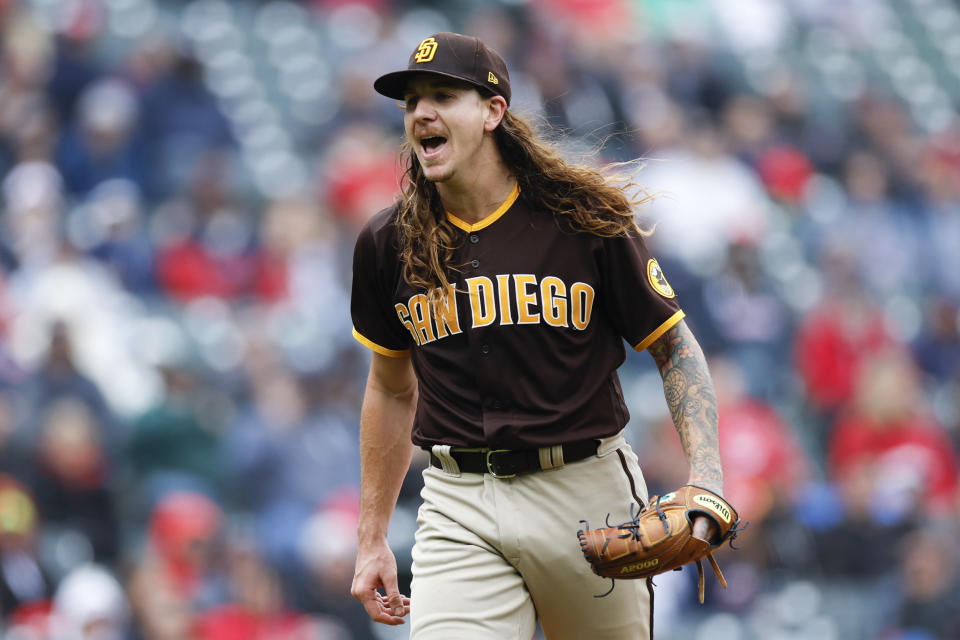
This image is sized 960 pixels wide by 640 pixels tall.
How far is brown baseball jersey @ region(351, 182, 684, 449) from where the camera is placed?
3369 millimetres

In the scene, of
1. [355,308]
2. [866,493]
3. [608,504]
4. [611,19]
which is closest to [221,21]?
[611,19]

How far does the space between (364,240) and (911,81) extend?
32.8 feet

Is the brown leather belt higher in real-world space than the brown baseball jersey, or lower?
lower

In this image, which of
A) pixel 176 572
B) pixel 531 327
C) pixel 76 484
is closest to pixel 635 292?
pixel 531 327

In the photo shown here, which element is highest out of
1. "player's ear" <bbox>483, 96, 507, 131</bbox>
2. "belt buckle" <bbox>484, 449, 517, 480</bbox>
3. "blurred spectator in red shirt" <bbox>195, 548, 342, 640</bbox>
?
"player's ear" <bbox>483, 96, 507, 131</bbox>

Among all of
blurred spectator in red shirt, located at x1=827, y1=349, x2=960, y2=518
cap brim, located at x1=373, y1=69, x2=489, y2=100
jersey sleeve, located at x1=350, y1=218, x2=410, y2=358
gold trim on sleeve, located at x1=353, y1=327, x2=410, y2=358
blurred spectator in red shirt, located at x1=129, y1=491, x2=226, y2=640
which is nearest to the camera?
cap brim, located at x1=373, y1=69, x2=489, y2=100

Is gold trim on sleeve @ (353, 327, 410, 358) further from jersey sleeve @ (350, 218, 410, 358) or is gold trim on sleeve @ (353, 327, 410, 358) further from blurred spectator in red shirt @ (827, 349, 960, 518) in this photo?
blurred spectator in red shirt @ (827, 349, 960, 518)

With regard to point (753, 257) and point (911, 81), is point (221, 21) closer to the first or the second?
point (753, 257)

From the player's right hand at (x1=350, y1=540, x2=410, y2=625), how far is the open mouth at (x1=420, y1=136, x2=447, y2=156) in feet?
3.77

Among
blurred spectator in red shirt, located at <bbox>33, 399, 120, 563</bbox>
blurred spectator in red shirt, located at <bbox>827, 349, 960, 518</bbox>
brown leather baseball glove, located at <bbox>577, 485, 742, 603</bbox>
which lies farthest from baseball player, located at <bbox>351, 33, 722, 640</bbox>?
blurred spectator in red shirt, located at <bbox>827, 349, 960, 518</bbox>

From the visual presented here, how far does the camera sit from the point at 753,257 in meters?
9.21

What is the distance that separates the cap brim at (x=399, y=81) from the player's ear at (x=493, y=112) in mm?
51

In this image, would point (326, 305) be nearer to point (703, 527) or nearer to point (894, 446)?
point (894, 446)

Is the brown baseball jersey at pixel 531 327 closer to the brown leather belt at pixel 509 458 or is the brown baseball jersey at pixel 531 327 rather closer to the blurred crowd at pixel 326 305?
the brown leather belt at pixel 509 458
